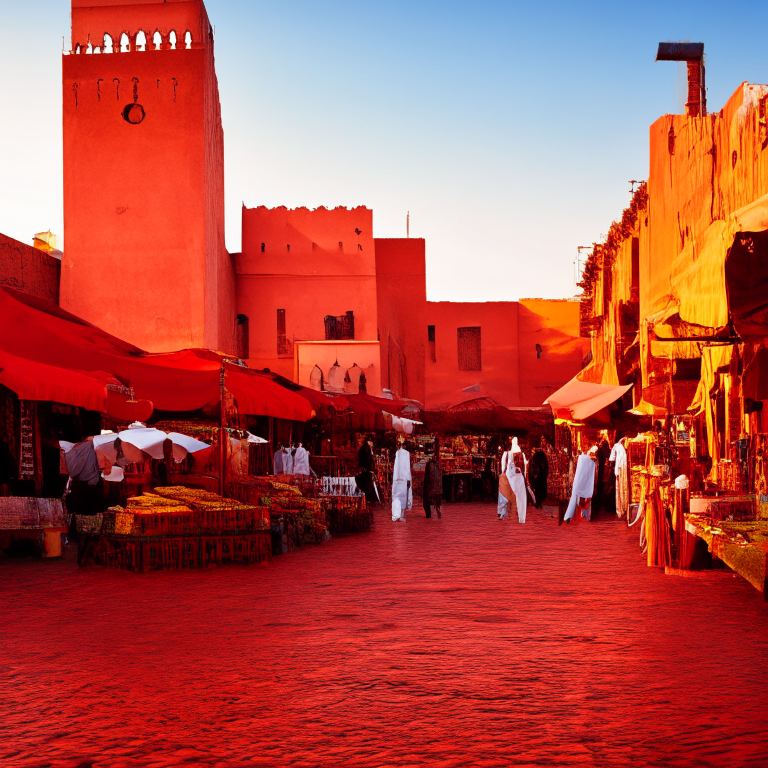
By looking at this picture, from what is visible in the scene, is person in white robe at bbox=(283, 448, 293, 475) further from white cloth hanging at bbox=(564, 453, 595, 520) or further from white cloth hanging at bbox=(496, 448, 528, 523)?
white cloth hanging at bbox=(564, 453, 595, 520)

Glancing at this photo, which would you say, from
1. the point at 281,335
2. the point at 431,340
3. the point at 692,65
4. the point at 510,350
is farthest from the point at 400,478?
the point at 510,350

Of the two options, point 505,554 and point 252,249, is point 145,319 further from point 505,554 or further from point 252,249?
point 505,554

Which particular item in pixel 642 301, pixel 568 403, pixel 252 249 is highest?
pixel 252 249

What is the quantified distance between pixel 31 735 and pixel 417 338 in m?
37.2

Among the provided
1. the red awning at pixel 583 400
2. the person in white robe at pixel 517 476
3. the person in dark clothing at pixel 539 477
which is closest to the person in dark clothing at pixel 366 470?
the person in dark clothing at pixel 539 477

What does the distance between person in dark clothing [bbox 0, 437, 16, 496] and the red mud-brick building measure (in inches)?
645

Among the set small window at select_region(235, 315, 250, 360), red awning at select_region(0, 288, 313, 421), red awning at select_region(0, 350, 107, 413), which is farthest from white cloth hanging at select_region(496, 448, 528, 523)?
small window at select_region(235, 315, 250, 360)

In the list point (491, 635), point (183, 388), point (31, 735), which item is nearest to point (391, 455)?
point (183, 388)

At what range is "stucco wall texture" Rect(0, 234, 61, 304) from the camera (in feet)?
75.3

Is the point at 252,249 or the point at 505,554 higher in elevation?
the point at 252,249

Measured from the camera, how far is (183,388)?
41.7 feet

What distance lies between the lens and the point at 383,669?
568 cm

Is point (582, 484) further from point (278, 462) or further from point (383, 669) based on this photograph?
point (383, 669)

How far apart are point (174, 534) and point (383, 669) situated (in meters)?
5.33
